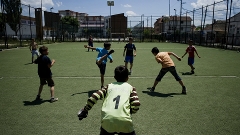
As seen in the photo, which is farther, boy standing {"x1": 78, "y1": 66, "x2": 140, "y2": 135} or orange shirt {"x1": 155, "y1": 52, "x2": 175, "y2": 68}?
orange shirt {"x1": 155, "y1": 52, "x2": 175, "y2": 68}

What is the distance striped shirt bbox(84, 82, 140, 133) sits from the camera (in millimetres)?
2516

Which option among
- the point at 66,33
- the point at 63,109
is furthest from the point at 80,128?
the point at 66,33

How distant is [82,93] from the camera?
6750mm

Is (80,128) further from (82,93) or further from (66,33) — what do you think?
(66,33)

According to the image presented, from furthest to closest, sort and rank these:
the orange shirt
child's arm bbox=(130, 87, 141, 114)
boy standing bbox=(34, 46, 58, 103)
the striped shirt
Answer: the orange shirt, boy standing bbox=(34, 46, 58, 103), child's arm bbox=(130, 87, 141, 114), the striped shirt

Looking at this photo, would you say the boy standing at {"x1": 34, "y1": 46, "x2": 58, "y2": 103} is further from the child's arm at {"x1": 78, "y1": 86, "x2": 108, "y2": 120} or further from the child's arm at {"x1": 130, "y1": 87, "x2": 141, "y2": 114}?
the child's arm at {"x1": 130, "y1": 87, "x2": 141, "y2": 114}

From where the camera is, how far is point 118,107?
8.42 feet

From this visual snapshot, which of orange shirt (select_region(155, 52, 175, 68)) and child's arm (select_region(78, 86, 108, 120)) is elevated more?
orange shirt (select_region(155, 52, 175, 68))

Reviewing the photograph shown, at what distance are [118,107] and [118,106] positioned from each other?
0.01 meters

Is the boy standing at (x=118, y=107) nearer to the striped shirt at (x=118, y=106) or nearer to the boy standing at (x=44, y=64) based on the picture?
the striped shirt at (x=118, y=106)

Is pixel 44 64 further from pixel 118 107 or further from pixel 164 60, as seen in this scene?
pixel 118 107

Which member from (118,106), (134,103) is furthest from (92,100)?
(134,103)

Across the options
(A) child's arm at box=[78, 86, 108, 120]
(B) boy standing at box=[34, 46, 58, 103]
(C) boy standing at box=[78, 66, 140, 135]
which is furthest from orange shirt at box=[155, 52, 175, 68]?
(A) child's arm at box=[78, 86, 108, 120]

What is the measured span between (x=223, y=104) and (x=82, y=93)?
14.5 feet
